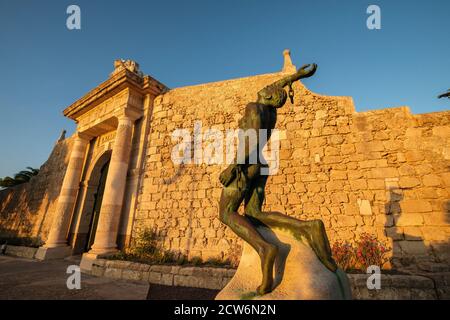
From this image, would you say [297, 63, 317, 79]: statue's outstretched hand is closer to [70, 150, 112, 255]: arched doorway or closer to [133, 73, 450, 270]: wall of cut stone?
A: [133, 73, 450, 270]: wall of cut stone

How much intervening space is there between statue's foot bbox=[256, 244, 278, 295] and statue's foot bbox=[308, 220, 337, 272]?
46 centimetres

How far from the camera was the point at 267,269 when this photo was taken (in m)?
1.84

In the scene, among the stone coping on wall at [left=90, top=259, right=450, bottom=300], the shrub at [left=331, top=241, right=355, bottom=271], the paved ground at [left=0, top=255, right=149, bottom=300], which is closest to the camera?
the paved ground at [left=0, top=255, right=149, bottom=300]

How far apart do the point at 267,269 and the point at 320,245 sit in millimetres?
588

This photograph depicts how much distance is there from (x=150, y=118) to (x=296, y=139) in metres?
5.18

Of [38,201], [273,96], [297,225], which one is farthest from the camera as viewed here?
[38,201]

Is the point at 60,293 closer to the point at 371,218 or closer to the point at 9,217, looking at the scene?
the point at 371,218

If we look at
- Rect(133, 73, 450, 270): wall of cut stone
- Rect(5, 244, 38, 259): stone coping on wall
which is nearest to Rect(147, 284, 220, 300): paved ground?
Rect(133, 73, 450, 270): wall of cut stone

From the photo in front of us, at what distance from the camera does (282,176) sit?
5949 mm

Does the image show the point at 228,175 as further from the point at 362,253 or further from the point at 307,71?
the point at 362,253

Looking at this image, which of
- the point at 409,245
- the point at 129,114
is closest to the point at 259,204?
the point at 409,245

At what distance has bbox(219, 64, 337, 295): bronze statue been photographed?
1.96m

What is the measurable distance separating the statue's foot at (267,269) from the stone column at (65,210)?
872 centimetres

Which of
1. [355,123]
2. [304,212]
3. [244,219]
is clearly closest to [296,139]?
[355,123]
